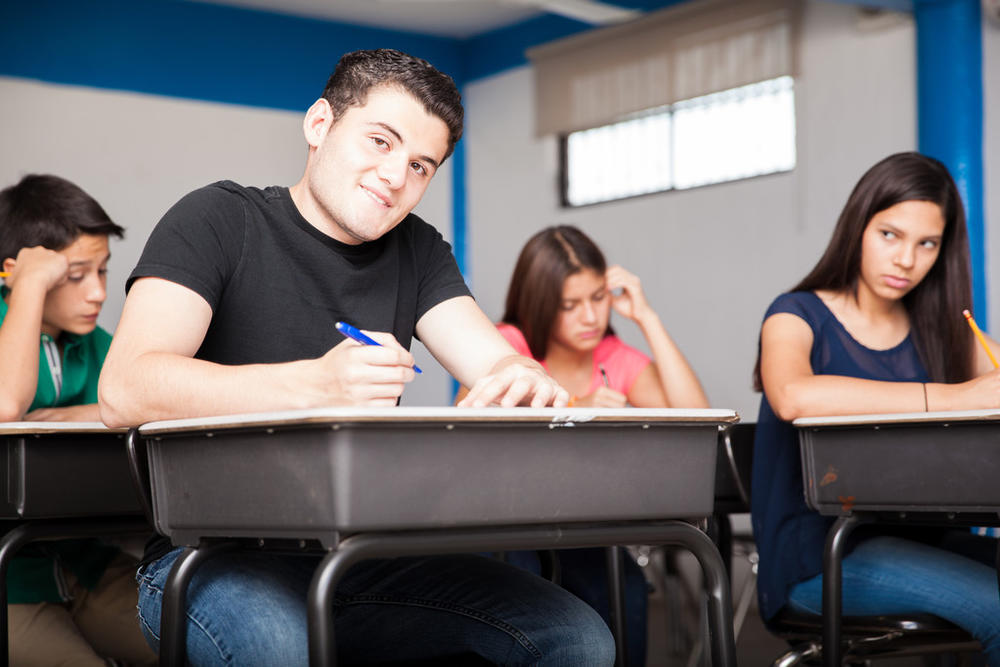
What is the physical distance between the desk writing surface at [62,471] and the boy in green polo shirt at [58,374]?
1.02ft

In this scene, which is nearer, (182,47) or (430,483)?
(430,483)

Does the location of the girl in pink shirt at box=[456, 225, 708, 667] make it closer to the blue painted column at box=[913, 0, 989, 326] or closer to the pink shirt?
the pink shirt

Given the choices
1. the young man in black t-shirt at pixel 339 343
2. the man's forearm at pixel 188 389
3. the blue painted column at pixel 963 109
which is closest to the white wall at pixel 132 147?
the blue painted column at pixel 963 109

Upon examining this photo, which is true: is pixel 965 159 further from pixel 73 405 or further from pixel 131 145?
pixel 131 145

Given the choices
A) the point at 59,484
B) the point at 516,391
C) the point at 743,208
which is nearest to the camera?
the point at 516,391

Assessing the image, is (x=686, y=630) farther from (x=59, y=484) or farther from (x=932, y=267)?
(x=59, y=484)

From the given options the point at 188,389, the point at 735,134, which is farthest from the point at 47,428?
the point at 735,134

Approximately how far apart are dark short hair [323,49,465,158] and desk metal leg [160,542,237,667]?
2.08 ft

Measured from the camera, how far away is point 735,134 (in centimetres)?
566

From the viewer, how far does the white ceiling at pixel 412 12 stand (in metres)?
6.34

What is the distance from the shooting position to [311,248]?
155 centimetres

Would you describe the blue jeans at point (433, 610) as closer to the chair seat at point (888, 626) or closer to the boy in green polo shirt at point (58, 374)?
the chair seat at point (888, 626)

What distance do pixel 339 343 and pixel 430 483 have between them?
43 centimetres

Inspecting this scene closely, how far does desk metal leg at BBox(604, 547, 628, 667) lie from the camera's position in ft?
7.45
